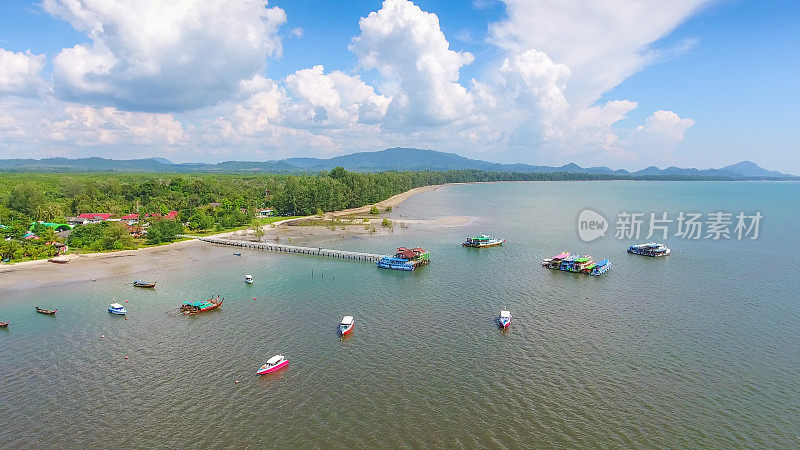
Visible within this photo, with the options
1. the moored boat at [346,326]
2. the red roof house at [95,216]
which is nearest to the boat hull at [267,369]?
the moored boat at [346,326]

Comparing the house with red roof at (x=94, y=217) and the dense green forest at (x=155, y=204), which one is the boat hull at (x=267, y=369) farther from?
the house with red roof at (x=94, y=217)

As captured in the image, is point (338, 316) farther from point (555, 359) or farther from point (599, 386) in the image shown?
point (599, 386)

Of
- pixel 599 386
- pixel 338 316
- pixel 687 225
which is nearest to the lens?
pixel 599 386

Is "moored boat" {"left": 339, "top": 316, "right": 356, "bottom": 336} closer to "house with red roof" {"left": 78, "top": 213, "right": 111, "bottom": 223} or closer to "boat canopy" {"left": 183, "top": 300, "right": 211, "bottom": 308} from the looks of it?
"boat canopy" {"left": 183, "top": 300, "right": 211, "bottom": 308}

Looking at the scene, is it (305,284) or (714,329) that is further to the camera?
(305,284)

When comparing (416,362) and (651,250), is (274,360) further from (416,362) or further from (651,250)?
(651,250)

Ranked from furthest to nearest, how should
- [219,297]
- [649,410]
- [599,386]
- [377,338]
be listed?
[219,297]
[377,338]
[599,386]
[649,410]

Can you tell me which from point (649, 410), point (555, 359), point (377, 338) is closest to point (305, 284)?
point (377, 338)
